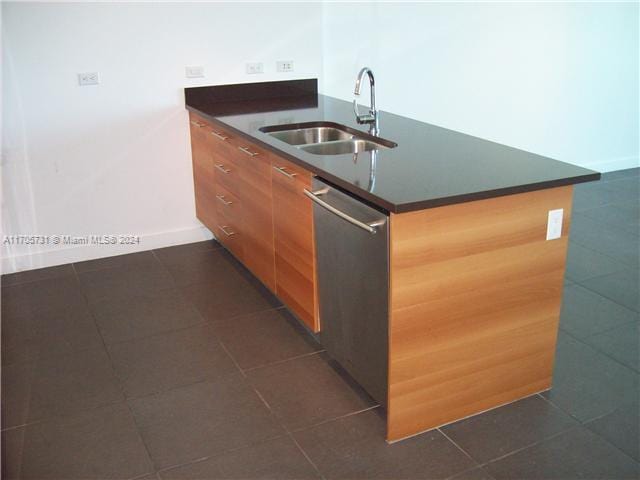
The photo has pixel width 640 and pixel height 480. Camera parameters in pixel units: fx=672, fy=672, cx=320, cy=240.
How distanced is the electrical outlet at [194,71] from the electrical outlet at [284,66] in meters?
0.48

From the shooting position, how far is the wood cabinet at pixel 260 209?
2.76 metres

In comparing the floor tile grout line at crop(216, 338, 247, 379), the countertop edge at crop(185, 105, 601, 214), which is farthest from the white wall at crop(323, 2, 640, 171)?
the countertop edge at crop(185, 105, 601, 214)

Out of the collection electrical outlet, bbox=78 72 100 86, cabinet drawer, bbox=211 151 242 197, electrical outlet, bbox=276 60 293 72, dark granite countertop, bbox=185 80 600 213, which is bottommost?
cabinet drawer, bbox=211 151 242 197

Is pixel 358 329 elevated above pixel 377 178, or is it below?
below

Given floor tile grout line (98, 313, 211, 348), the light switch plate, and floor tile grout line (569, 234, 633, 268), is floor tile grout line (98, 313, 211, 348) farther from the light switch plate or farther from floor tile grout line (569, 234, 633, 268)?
floor tile grout line (569, 234, 633, 268)

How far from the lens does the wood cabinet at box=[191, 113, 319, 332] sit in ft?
9.07

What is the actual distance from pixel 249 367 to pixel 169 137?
1764 millimetres

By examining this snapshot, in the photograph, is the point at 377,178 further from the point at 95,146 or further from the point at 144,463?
the point at 95,146

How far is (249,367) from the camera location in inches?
112

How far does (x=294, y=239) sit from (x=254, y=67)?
1.66 meters

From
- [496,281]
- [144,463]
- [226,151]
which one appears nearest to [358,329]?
[496,281]

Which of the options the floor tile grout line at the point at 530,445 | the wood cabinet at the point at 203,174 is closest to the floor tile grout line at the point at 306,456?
the floor tile grout line at the point at 530,445

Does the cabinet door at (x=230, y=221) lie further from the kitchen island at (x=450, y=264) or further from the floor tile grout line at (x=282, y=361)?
the floor tile grout line at (x=282, y=361)

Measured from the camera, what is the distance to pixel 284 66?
13.7 ft
